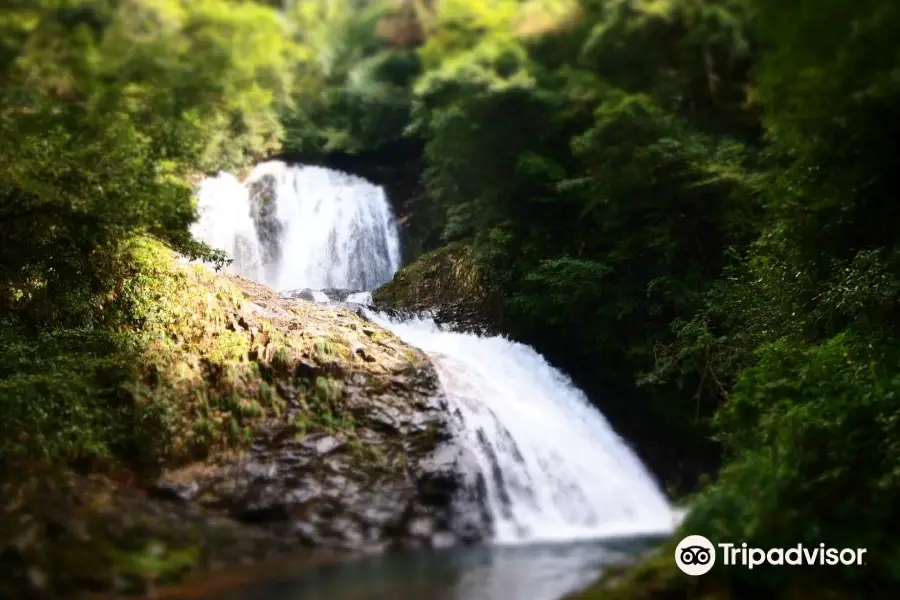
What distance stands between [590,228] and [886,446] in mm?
6914

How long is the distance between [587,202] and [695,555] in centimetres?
772

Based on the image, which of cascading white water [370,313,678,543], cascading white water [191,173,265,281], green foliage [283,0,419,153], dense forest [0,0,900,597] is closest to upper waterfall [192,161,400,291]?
cascading white water [191,173,265,281]

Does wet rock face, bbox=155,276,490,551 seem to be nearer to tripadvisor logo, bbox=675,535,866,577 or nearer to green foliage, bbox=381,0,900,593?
tripadvisor logo, bbox=675,535,866,577

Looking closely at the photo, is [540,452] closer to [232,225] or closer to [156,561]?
[156,561]

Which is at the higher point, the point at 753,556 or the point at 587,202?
the point at 587,202

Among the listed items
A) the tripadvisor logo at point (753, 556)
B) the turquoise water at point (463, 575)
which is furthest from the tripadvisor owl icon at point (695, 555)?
the turquoise water at point (463, 575)

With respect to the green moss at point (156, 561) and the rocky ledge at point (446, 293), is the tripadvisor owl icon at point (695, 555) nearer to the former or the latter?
the green moss at point (156, 561)

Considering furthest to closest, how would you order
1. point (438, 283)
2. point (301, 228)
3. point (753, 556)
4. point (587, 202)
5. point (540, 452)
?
point (301, 228), point (438, 283), point (587, 202), point (540, 452), point (753, 556)

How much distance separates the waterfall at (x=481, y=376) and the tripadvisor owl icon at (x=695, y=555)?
104 centimetres

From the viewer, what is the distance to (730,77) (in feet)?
34.7

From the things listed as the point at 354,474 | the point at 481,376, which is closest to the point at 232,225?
the point at 481,376

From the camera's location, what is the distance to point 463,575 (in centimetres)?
441

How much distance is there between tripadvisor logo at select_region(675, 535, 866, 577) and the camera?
11.8 ft

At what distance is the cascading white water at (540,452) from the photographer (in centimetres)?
580
